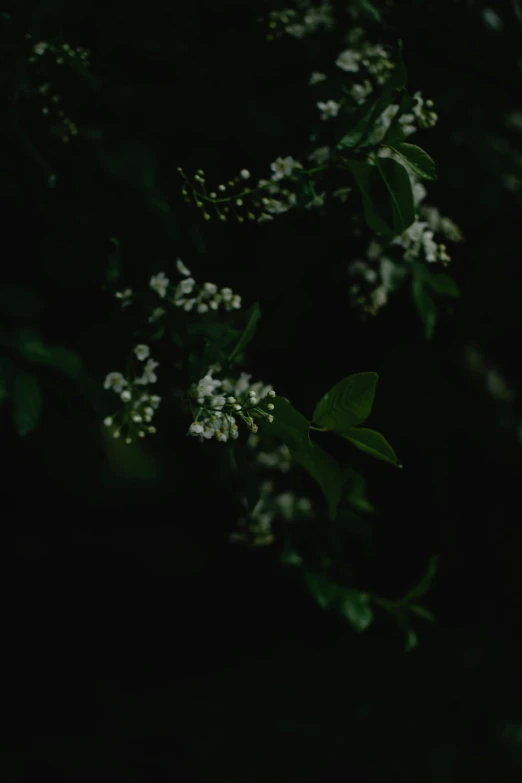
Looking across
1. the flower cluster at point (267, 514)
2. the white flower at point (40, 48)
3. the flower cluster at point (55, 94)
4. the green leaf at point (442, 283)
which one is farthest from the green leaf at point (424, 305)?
the white flower at point (40, 48)

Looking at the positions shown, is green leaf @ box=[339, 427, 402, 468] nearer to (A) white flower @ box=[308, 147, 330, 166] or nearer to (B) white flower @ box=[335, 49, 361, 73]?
(A) white flower @ box=[308, 147, 330, 166]

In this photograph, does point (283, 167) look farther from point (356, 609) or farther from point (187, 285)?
point (356, 609)

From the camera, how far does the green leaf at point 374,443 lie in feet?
3.75

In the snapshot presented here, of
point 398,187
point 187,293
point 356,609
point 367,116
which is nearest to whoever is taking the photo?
point 398,187

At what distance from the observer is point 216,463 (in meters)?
2.10

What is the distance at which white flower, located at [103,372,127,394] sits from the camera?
149 centimetres

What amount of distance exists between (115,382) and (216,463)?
2.16 feet

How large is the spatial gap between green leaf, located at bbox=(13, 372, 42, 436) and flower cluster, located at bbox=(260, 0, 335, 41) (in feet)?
3.34

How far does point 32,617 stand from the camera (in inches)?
143

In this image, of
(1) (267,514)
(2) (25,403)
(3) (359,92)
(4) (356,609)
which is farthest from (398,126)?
(1) (267,514)

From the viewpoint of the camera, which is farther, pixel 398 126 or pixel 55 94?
pixel 55 94

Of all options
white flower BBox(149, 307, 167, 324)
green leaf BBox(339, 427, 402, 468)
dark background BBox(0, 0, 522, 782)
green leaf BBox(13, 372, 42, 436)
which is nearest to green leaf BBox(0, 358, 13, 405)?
green leaf BBox(13, 372, 42, 436)

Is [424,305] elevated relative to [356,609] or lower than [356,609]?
elevated

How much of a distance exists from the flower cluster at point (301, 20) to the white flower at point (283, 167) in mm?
445
